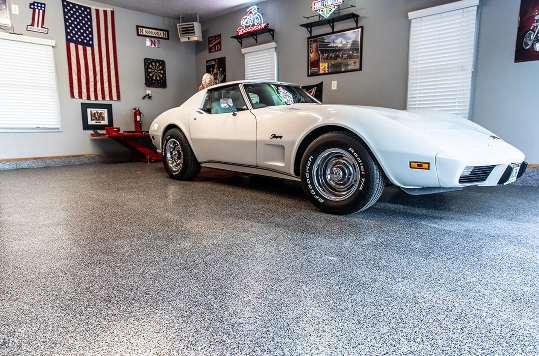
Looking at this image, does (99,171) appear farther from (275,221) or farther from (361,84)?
(361,84)

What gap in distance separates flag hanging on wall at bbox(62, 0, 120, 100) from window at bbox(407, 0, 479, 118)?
5693 mm

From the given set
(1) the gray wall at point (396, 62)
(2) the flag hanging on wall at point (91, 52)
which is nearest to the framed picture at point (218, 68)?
(1) the gray wall at point (396, 62)

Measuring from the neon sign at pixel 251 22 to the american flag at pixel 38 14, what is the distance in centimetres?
349

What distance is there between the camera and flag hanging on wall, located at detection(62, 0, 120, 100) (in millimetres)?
6293

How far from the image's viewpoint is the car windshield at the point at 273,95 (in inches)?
127

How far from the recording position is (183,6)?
6727mm

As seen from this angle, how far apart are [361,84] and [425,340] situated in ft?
15.5

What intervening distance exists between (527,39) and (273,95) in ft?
10.2

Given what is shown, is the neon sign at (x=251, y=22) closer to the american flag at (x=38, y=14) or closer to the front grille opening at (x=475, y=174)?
the american flag at (x=38, y=14)

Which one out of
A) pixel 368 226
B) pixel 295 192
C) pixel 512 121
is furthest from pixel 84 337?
pixel 512 121

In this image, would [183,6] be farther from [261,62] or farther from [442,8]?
[442,8]

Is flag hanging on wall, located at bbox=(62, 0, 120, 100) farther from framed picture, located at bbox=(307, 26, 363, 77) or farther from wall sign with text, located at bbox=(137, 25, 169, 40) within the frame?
framed picture, located at bbox=(307, 26, 363, 77)

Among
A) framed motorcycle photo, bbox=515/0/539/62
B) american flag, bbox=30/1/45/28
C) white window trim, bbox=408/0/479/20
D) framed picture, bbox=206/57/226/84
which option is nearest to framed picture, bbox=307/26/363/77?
white window trim, bbox=408/0/479/20

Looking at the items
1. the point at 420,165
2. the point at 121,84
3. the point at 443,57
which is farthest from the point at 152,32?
the point at 420,165
